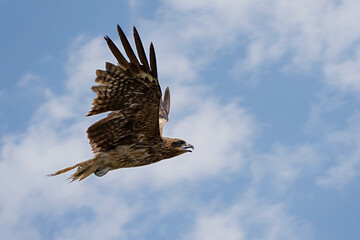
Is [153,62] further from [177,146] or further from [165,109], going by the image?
[165,109]

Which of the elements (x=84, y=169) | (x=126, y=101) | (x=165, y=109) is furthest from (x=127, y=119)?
(x=165, y=109)

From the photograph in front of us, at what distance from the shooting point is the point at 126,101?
37.0 feet

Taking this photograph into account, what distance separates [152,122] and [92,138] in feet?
3.79

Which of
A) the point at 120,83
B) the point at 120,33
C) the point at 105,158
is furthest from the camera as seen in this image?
the point at 105,158

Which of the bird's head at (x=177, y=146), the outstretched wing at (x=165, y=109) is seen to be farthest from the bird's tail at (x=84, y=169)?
the outstretched wing at (x=165, y=109)

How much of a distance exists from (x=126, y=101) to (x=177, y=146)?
1566 millimetres

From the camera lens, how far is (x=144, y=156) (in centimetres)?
1201

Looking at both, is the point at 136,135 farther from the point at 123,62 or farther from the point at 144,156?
the point at 123,62

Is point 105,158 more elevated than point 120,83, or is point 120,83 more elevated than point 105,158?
point 120,83

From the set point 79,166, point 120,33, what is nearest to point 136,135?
point 79,166

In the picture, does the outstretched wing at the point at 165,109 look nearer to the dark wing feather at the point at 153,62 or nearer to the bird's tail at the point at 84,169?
the bird's tail at the point at 84,169

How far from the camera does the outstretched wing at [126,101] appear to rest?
10.8 meters

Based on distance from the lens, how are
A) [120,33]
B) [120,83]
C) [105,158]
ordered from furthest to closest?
1. [105,158]
2. [120,83]
3. [120,33]

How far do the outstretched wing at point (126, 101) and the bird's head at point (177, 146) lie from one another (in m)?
0.31
